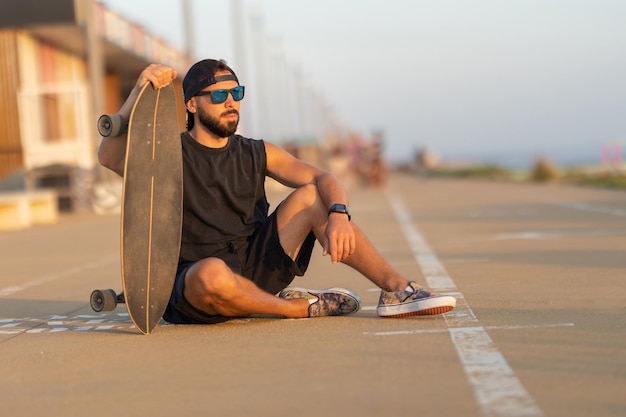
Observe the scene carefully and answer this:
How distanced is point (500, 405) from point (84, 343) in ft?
9.19

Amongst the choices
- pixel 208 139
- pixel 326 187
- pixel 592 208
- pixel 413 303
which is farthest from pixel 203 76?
pixel 592 208

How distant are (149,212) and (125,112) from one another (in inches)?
21.9

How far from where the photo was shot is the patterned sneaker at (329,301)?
6.48 meters

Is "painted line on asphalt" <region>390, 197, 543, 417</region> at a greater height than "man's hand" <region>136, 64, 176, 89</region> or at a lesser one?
lesser

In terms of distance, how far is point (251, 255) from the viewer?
649 cm

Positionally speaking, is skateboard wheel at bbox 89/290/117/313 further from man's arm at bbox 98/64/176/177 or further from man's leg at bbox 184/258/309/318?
man's arm at bbox 98/64/176/177

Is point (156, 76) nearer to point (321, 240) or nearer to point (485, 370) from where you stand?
point (321, 240)

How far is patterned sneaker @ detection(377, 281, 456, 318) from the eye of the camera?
617cm

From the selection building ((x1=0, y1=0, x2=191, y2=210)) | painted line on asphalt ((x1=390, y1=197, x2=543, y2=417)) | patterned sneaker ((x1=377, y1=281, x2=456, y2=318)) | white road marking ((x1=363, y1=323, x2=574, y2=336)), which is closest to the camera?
painted line on asphalt ((x1=390, y1=197, x2=543, y2=417))

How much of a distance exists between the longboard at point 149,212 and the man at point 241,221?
10 centimetres

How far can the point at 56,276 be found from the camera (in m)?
10.8

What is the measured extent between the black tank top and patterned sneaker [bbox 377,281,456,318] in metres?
0.87

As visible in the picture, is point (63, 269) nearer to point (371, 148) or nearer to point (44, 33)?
point (44, 33)

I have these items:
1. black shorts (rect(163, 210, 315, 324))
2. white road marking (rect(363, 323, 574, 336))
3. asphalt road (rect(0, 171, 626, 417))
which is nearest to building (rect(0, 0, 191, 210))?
asphalt road (rect(0, 171, 626, 417))
